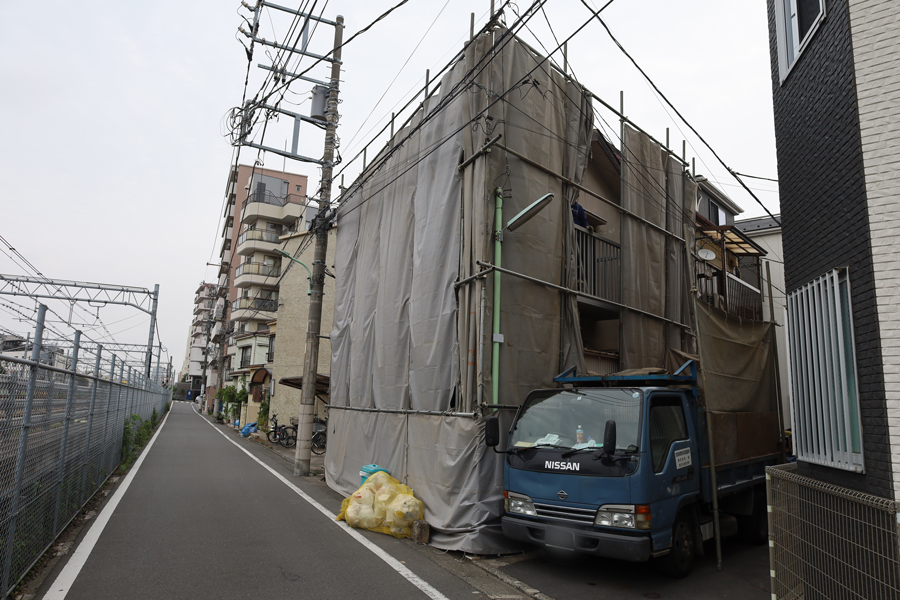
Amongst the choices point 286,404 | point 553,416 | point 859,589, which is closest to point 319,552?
point 553,416

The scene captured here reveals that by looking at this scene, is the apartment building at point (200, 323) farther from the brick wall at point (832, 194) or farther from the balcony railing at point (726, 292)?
the brick wall at point (832, 194)

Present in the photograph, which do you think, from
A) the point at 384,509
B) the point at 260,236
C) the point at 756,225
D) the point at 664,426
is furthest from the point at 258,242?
the point at 664,426

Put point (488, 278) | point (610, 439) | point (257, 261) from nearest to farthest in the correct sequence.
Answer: point (610, 439), point (488, 278), point (257, 261)

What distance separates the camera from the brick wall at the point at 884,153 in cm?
435

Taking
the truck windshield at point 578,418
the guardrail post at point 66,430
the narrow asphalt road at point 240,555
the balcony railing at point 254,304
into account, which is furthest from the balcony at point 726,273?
the balcony railing at point 254,304

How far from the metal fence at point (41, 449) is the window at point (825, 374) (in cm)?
684

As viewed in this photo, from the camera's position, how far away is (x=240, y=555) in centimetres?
648

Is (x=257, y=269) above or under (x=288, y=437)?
above

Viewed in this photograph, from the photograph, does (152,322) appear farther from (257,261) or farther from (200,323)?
(200,323)

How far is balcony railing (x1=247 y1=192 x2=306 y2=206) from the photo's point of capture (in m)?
49.1

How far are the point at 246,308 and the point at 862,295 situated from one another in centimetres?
4584

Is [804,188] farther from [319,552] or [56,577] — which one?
[56,577]

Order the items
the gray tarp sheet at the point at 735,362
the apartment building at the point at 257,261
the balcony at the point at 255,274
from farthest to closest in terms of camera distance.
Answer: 1. the balcony at the point at 255,274
2. the apartment building at the point at 257,261
3. the gray tarp sheet at the point at 735,362

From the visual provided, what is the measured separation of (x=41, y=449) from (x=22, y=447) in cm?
98
